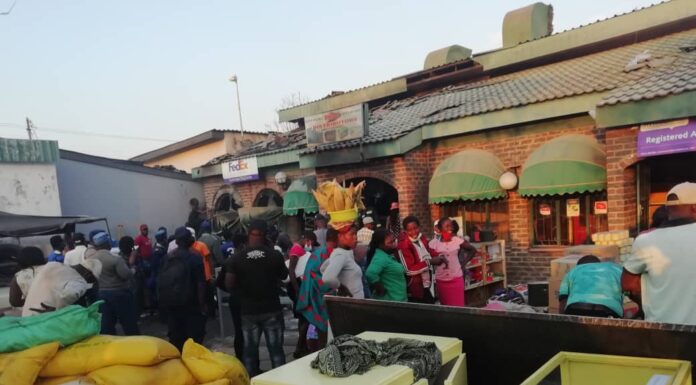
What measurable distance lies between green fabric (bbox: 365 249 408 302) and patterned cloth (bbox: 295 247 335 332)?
1.93 ft

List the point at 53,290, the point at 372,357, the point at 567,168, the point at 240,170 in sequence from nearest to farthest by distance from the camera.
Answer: the point at 372,357, the point at 53,290, the point at 567,168, the point at 240,170

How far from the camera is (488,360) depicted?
86.7 inches

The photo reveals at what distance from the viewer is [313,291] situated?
16.7ft

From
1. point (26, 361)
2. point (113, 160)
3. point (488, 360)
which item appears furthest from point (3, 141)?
point (488, 360)

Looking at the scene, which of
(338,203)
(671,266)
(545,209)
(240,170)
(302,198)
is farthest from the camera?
(240,170)

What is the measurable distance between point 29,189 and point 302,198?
22.9ft

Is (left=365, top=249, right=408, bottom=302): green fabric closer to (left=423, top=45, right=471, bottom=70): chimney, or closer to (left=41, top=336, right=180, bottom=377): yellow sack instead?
(left=41, top=336, right=180, bottom=377): yellow sack

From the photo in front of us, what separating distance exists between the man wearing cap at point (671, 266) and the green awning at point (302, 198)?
8941mm

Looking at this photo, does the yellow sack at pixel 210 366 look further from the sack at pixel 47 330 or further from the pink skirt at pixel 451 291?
the pink skirt at pixel 451 291

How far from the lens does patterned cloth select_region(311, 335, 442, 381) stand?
5.96 feet

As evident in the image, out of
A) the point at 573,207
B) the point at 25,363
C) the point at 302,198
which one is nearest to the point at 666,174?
the point at 573,207

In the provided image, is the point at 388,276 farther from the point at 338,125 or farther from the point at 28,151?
the point at 28,151

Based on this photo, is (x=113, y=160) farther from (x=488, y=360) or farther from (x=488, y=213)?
(x=488, y=360)

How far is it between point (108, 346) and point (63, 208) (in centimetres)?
1214
